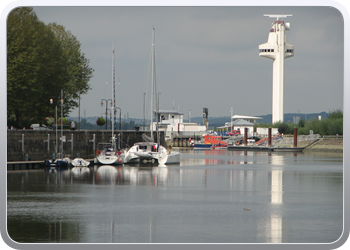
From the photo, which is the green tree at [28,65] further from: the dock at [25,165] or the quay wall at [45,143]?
the dock at [25,165]

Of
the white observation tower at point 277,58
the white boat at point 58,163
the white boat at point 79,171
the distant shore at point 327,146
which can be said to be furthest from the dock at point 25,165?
the white observation tower at point 277,58

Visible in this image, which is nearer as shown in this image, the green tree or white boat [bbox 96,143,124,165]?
the green tree

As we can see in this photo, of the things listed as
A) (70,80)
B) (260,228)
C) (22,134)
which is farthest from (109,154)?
(260,228)

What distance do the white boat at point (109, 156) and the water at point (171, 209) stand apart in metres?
10.8

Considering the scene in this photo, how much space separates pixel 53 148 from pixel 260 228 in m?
37.1

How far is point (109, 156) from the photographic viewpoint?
53.4 m

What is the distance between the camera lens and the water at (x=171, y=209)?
1681 centimetres

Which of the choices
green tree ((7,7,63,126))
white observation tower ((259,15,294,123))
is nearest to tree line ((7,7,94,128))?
green tree ((7,7,63,126))

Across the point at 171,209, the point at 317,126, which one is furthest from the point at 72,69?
the point at 317,126

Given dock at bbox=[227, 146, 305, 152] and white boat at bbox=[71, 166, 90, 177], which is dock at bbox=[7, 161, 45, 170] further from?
dock at bbox=[227, 146, 305, 152]

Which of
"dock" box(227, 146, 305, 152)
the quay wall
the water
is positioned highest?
the quay wall

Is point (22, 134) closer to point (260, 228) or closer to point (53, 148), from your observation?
point (53, 148)

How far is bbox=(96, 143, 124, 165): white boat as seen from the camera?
2085 inches

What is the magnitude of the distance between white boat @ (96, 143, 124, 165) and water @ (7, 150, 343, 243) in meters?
10.8
